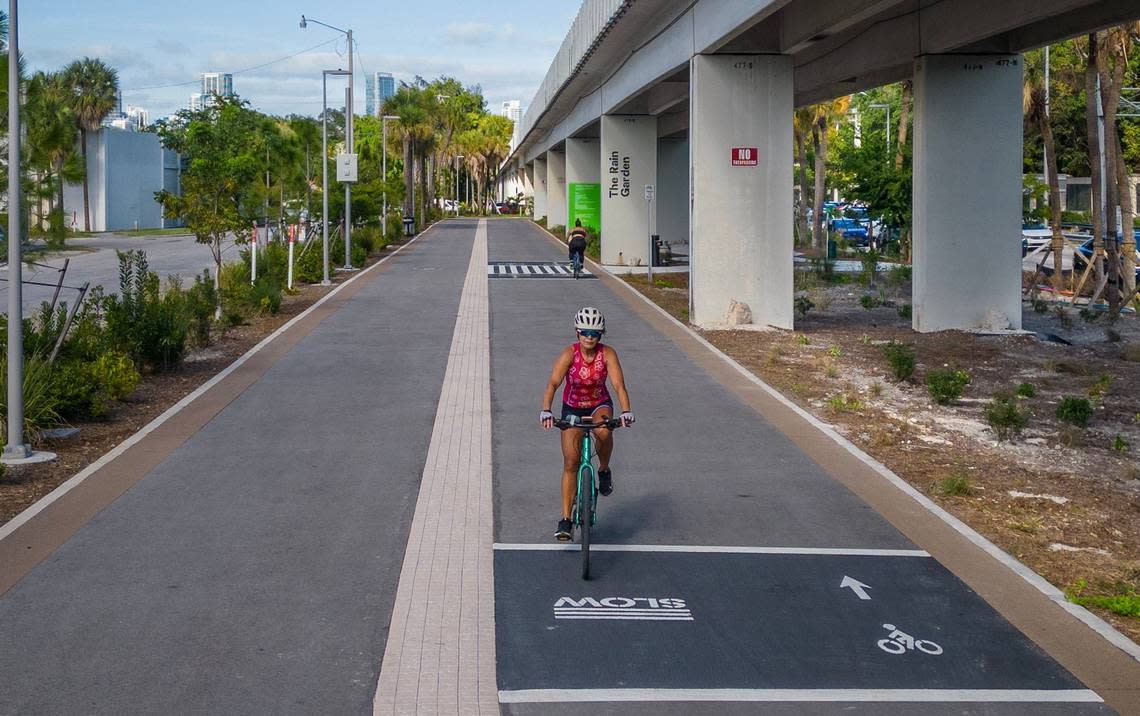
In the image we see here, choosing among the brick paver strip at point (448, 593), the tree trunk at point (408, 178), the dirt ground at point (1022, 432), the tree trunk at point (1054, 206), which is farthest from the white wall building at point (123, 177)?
the brick paver strip at point (448, 593)

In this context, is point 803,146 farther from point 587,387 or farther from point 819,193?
point 587,387

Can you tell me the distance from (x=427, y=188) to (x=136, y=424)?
9400 centimetres

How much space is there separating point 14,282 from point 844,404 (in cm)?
893

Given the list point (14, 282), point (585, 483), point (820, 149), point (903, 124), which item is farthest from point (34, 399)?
point (820, 149)

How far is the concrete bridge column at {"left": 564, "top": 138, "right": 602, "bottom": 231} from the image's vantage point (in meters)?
52.6

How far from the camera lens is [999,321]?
2311 cm

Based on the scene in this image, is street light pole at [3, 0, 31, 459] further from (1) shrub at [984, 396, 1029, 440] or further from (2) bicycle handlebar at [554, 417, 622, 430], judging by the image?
(1) shrub at [984, 396, 1029, 440]

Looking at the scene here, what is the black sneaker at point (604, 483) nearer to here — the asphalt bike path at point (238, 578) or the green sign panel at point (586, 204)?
the asphalt bike path at point (238, 578)

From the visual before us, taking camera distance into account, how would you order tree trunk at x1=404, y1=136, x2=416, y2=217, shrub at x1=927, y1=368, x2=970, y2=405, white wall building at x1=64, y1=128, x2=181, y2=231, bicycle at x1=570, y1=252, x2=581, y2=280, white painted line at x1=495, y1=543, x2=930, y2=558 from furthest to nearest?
tree trunk at x1=404, y1=136, x2=416, y2=217
white wall building at x1=64, y1=128, x2=181, y2=231
bicycle at x1=570, y1=252, x2=581, y2=280
shrub at x1=927, y1=368, x2=970, y2=405
white painted line at x1=495, y1=543, x2=930, y2=558

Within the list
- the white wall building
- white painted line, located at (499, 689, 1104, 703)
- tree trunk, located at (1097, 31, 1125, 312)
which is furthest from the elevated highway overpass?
the white wall building

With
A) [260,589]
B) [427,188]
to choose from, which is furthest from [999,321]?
[427,188]

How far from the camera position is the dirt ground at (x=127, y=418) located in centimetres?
1109

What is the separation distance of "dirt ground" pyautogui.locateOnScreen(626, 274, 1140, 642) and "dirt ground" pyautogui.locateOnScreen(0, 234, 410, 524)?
7.34m

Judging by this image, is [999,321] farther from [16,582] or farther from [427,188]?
[427,188]
